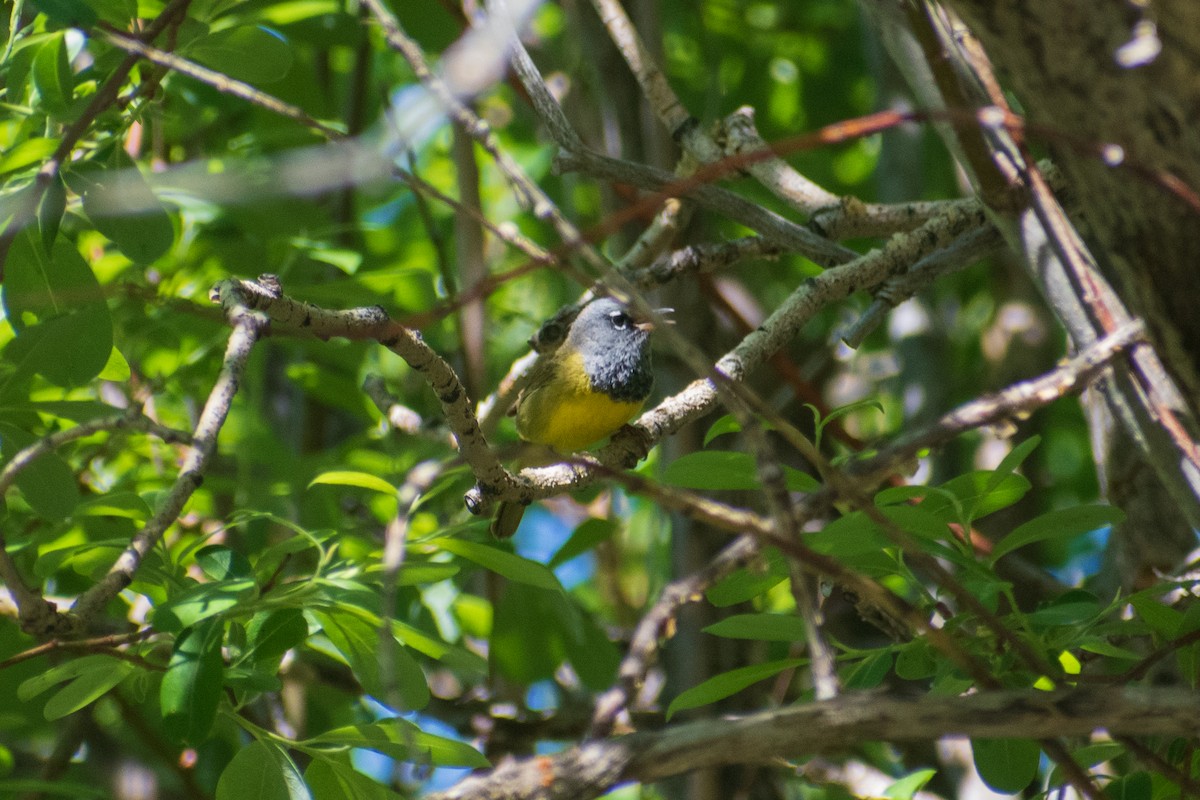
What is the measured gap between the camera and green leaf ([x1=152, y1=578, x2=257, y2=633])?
6.23 ft

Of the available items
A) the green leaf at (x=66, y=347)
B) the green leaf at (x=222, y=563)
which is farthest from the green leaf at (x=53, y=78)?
the green leaf at (x=222, y=563)

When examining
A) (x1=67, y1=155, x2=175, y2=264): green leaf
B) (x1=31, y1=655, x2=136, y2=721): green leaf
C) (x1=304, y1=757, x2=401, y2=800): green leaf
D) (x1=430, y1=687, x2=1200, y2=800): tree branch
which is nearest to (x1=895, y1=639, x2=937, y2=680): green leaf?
(x1=430, y1=687, x2=1200, y2=800): tree branch

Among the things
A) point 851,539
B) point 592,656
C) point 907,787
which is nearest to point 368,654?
point 851,539

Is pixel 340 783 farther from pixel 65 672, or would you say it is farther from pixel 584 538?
pixel 584 538

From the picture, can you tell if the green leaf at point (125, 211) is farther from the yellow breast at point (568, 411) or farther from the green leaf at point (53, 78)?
the yellow breast at point (568, 411)

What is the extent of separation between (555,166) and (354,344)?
3.66 ft

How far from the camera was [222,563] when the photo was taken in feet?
7.16

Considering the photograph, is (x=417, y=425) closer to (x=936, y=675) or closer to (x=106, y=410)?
(x=106, y=410)

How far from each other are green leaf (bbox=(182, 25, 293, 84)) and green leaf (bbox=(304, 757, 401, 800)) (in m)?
1.50

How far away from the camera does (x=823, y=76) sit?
4.86 meters

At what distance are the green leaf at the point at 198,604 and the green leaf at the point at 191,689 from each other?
0.03 meters

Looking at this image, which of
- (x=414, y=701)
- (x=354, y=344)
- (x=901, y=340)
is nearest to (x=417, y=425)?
(x=354, y=344)

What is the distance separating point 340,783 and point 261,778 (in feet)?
0.53

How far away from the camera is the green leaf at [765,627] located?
75.9 inches
